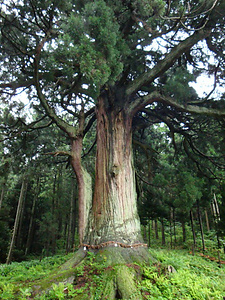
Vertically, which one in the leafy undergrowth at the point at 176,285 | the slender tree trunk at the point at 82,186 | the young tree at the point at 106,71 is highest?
the young tree at the point at 106,71

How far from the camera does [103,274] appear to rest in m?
3.63

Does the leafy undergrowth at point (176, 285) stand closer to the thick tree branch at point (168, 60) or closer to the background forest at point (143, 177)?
the background forest at point (143, 177)

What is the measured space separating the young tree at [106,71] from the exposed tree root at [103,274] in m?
0.28

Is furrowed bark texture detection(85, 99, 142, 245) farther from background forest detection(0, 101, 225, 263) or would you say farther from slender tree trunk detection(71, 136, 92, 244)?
background forest detection(0, 101, 225, 263)

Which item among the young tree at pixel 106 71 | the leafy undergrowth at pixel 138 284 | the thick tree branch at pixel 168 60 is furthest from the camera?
the thick tree branch at pixel 168 60

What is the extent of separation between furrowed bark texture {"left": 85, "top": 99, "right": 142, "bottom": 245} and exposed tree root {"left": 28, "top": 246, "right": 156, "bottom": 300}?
296 millimetres

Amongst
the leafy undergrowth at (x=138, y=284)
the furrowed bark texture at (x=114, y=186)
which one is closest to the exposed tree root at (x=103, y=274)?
the leafy undergrowth at (x=138, y=284)

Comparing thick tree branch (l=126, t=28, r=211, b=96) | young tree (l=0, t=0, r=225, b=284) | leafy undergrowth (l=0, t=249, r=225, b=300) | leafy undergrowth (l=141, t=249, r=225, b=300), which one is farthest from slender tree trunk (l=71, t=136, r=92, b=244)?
thick tree branch (l=126, t=28, r=211, b=96)

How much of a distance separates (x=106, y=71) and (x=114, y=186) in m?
2.52

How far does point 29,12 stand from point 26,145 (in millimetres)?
3973

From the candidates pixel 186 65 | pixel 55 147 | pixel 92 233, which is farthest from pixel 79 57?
pixel 55 147

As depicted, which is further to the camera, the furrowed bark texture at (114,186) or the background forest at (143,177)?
the background forest at (143,177)

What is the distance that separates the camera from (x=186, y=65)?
7.84 m

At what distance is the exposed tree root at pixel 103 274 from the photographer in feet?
10.6
